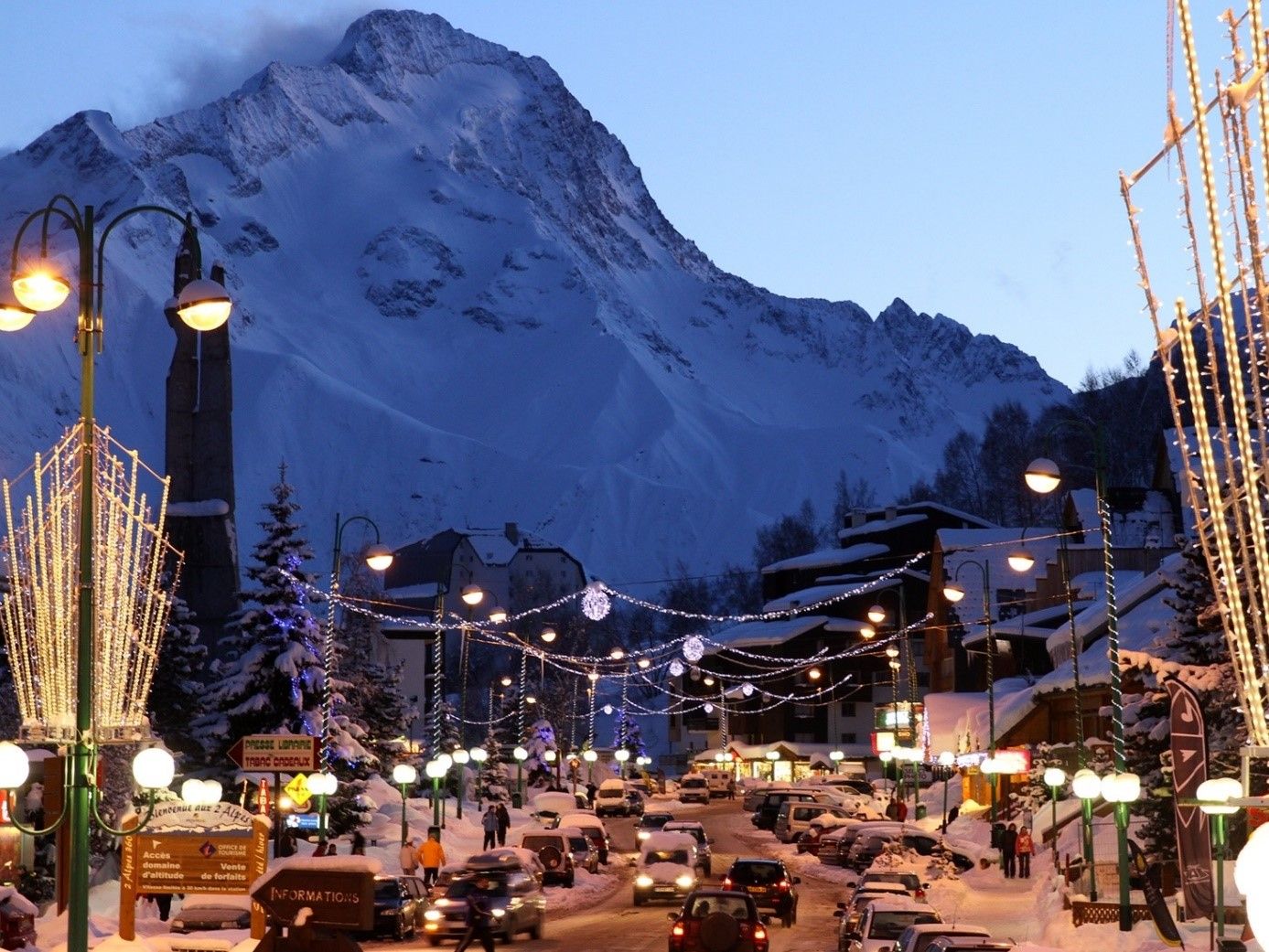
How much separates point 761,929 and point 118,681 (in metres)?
11.8

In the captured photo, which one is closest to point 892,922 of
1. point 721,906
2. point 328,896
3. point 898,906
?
point 898,906

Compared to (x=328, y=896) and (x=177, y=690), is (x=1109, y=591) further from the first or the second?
(x=177, y=690)

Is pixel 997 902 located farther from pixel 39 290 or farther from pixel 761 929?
pixel 39 290

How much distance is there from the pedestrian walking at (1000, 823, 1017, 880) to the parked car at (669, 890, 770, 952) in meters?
19.4

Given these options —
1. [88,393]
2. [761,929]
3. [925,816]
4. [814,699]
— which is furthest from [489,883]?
[814,699]

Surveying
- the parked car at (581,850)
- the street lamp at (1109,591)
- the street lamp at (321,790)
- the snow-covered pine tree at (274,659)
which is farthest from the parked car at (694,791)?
the street lamp at (1109,591)

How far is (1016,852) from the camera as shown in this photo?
153 ft

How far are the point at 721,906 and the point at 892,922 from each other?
321cm

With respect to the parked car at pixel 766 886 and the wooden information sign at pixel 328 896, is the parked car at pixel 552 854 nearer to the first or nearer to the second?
the parked car at pixel 766 886

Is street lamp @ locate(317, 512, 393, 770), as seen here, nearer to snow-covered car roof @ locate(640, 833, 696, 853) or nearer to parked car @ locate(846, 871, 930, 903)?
snow-covered car roof @ locate(640, 833, 696, 853)

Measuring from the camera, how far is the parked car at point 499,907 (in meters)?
33.0

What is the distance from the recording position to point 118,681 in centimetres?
2256

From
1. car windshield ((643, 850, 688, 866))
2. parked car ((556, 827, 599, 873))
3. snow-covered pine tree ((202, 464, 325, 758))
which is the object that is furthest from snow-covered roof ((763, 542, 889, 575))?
car windshield ((643, 850, 688, 866))

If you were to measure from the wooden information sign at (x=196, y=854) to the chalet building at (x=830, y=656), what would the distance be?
269ft
